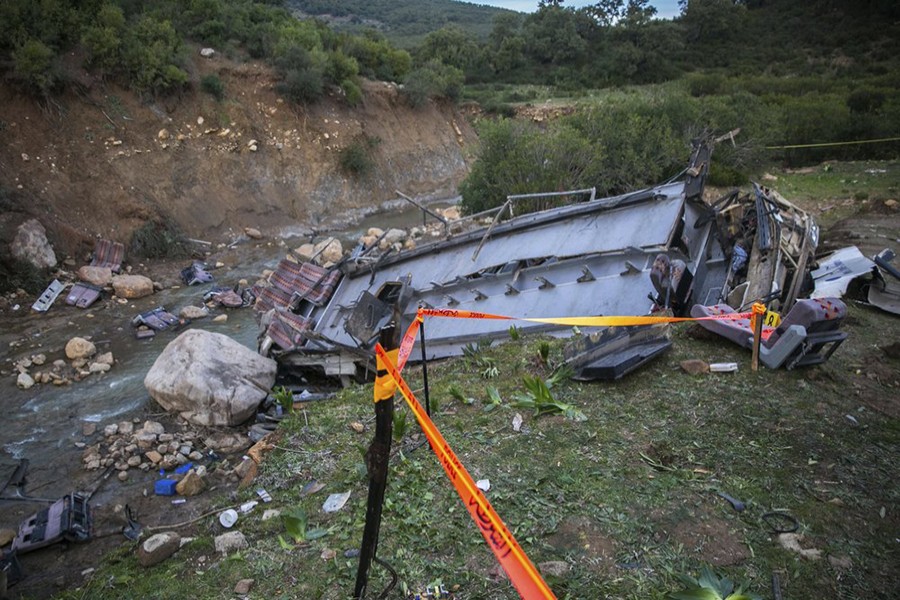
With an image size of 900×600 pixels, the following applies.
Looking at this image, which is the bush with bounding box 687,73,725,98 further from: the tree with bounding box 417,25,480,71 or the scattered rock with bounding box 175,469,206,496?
the scattered rock with bounding box 175,469,206,496

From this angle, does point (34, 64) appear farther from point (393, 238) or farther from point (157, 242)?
point (393, 238)

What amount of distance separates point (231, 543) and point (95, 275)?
40.3 feet

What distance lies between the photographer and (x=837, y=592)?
2725 mm

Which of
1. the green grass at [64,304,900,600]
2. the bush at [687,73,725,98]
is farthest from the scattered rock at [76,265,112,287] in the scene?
the bush at [687,73,725,98]

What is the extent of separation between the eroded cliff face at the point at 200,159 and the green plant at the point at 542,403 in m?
14.2

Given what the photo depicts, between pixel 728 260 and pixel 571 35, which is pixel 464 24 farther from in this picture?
pixel 728 260

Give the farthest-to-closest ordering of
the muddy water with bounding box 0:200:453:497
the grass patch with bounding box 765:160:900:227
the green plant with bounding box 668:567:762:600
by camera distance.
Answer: the grass patch with bounding box 765:160:900:227, the muddy water with bounding box 0:200:453:497, the green plant with bounding box 668:567:762:600

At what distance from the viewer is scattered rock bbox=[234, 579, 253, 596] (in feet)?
10.7

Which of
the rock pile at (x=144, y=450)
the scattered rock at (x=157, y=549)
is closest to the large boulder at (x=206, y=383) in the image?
the rock pile at (x=144, y=450)

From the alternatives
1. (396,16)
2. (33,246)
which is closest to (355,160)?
(33,246)

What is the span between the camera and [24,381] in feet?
29.9

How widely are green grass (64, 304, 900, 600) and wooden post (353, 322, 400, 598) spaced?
36.7 inches

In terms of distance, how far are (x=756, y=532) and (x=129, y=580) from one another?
14.1 ft

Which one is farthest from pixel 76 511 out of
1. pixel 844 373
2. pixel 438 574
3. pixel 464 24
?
pixel 464 24
